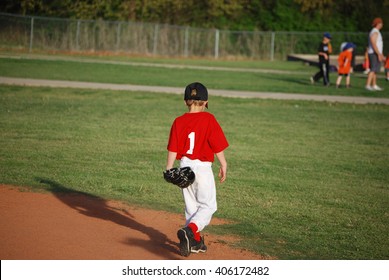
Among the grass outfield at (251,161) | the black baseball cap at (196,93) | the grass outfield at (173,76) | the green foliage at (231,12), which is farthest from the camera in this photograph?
the green foliage at (231,12)

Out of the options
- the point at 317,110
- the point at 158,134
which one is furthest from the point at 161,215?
the point at 317,110

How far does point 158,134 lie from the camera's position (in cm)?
1511

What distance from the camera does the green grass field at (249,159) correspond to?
8.55 meters

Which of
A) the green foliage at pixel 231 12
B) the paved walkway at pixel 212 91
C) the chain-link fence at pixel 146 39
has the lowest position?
the chain-link fence at pixel 146 39

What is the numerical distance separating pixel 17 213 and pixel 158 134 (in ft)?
21.8

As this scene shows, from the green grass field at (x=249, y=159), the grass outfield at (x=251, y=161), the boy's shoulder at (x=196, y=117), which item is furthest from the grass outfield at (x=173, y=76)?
the boy's shoulder at (x=196, y=117)

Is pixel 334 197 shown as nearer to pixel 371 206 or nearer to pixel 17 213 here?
pixel 371 206

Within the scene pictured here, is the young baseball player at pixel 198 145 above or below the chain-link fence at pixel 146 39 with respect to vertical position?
above

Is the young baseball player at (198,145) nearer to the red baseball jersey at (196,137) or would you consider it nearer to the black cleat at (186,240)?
the red baseball jersey at (196,137)

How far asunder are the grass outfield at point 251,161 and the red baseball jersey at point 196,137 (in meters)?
1.18

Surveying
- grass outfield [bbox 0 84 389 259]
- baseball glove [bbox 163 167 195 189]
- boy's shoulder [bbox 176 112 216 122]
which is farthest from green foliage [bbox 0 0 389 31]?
baseball glove [bbox 163 167 195 189]

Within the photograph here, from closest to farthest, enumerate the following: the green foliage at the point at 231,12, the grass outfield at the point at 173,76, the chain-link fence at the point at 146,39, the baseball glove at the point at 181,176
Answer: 1. the baseball glove at the point at 181,176
2. the grass outfield at the point at 173,76
3. the chain-link fence at the point at 146,39
4. the green foliage at the point at 231,12

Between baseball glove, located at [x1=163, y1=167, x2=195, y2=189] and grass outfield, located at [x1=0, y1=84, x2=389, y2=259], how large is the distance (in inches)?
45.1

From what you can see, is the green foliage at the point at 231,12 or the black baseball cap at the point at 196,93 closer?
the black baseball cap at the point at 196,93
